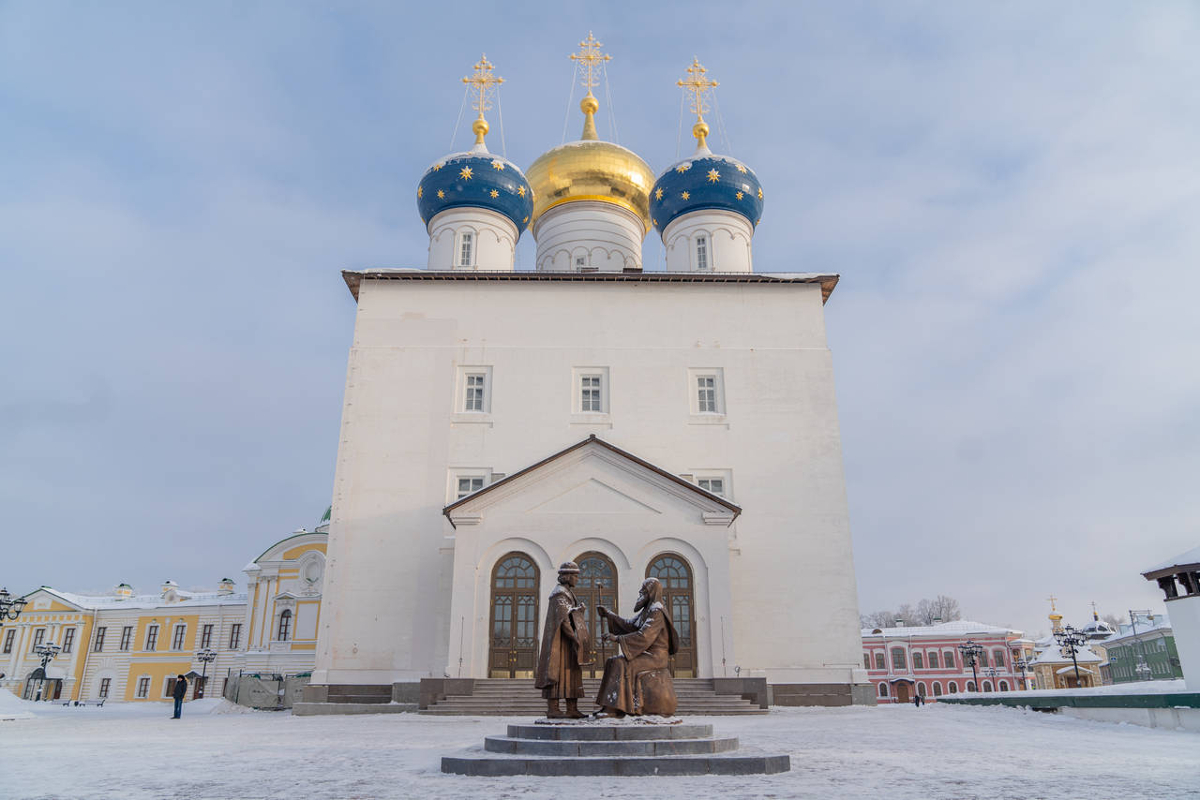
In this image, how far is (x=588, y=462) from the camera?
1631 cm

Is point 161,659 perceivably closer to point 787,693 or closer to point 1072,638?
point 787,693

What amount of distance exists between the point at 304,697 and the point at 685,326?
12482 mm

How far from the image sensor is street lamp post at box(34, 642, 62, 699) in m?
34.7

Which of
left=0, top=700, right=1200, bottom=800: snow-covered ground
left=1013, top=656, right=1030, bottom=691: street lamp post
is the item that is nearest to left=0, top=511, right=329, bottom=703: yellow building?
left=0, top=700, right=1200, bottom=800: snow-covered ground

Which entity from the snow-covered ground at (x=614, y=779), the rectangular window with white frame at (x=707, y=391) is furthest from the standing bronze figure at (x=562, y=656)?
the rectangular window with white frame at (x=707, y=391)

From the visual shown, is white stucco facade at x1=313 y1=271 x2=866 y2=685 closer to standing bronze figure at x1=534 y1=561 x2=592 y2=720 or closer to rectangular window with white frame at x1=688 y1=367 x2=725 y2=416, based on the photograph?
rectangular window with white frame at x1=688 y1=367 x2=725 y2=416

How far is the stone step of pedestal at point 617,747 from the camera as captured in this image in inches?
235

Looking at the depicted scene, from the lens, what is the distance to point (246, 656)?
3284 centimetres

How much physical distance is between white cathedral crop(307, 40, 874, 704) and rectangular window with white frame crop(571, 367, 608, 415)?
0.06 m

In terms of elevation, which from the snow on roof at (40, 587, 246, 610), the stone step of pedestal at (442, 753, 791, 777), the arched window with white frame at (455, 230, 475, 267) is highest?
the arched window with white frame at (455, 230, 475, 267)

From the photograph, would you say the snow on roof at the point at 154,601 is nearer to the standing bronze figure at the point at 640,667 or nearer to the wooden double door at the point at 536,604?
the wooden double door at the point at 536,604

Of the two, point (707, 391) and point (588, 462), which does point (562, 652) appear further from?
point (707, 391)

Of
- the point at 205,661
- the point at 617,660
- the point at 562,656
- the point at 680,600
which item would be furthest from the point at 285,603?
the point at 617,660

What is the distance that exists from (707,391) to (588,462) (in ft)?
16.0
